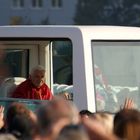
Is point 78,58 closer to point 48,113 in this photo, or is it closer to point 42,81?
point 42,81

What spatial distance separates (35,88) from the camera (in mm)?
8602

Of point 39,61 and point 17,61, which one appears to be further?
point 39,61

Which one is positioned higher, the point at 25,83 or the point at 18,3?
the point at 18,3

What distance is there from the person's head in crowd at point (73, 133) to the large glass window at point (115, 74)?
3.38 meters

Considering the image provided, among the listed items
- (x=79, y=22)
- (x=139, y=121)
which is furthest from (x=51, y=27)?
(x=79, y=22)

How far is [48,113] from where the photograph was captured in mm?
4473

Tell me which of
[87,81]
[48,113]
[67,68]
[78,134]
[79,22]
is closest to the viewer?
[78,134]

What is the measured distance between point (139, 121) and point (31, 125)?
2.58ft

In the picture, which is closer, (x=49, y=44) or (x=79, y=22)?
(x=49, y=44)

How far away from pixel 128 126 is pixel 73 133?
0.53 m

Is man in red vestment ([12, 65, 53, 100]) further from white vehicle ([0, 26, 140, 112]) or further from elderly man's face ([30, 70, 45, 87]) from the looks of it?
white vehicle ([0, 26, 140, 112])

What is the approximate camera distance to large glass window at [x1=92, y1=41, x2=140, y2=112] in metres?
7.75

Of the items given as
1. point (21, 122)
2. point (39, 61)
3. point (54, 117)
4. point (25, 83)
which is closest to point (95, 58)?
point (25, 83)

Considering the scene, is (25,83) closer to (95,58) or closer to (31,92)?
(31,92)
